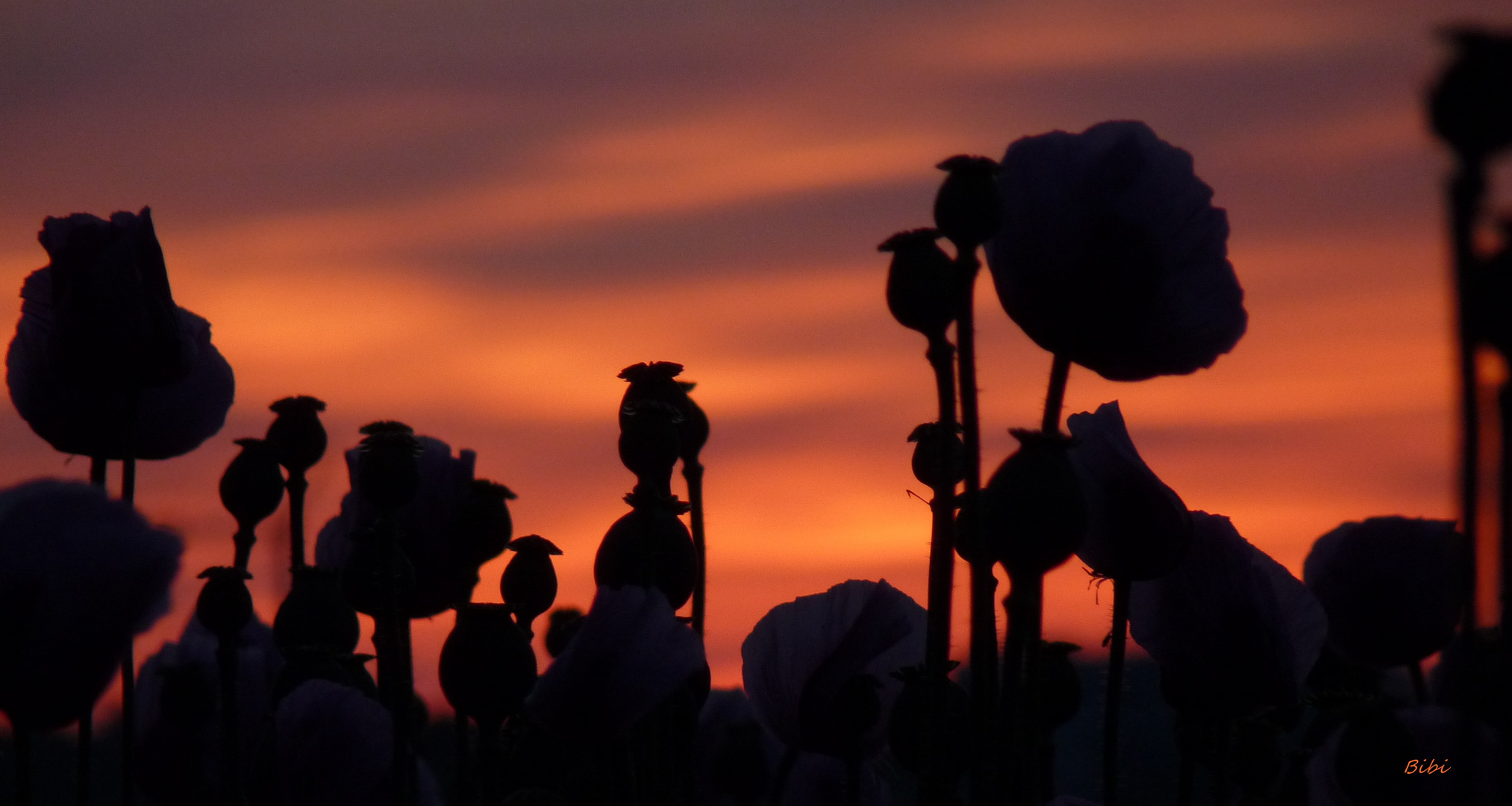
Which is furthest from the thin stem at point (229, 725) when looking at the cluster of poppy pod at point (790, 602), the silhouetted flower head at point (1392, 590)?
the silhouetted flower head at point (1392, 590)

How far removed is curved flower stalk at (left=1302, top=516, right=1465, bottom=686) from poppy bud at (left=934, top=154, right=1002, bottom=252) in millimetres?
790

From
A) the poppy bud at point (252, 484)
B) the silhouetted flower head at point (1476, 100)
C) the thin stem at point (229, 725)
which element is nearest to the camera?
the silhouetted flower head at point (1476, 100)

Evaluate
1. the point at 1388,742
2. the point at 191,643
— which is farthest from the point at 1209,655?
the point at 191,643

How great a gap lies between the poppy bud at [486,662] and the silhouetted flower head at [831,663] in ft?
1.12

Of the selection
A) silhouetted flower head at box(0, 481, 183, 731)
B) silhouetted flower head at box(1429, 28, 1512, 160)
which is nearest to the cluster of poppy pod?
silhouetted flower head at box(0, 481, 183, 731)

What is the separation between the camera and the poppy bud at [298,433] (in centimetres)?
196

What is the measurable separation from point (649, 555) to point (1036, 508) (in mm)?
400

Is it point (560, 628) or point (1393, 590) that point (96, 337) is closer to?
point (560, 628)

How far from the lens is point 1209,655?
1.45m

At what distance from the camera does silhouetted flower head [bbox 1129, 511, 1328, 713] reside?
4.71 ft

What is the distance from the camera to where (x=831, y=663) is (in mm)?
1638

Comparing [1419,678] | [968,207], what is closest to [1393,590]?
[1419,678]

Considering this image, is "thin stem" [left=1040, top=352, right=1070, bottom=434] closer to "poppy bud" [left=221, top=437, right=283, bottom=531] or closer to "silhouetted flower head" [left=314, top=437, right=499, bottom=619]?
"silhouetted flower head" [left=314, top=437, right=499, bottom=619]

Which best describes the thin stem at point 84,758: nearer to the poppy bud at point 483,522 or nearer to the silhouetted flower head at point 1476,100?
the poppy bud at point 483,522
